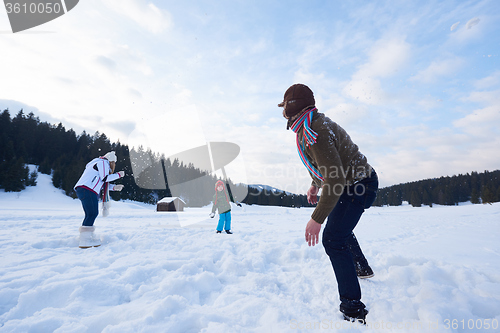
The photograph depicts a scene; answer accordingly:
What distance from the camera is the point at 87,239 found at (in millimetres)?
4238

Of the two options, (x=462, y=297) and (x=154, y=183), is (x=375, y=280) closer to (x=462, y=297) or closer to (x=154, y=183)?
(x=462, y=297)

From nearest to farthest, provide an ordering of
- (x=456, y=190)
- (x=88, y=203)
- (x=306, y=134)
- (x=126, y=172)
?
1. (x=306, y=134)
2. (x=88, y=203)
3. (x=126, y=172)
4. (x=456, y=190)

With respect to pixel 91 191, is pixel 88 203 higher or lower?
lower

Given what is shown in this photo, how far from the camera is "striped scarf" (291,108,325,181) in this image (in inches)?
75.8

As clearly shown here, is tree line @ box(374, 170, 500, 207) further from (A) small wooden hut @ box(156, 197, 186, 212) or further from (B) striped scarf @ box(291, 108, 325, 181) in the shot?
(B) striped scarf @ box(291, 108, 325, 181)

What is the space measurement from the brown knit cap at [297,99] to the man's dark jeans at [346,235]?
0.90 meters

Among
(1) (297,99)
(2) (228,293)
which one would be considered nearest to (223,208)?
(2) (228,293)

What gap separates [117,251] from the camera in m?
3.90

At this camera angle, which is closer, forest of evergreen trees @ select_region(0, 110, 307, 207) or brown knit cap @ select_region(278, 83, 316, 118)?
brown knit cap @ select_region(278, 83, 316, 118)

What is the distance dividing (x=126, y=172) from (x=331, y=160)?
5164 centimetres

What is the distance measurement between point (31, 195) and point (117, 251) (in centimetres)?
3644

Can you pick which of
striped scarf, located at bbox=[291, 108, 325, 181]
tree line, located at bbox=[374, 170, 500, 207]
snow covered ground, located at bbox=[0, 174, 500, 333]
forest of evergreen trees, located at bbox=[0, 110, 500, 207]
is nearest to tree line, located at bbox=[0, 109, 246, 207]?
forest of evergreen trees, located at bbox=[0, 110, 500, 207]

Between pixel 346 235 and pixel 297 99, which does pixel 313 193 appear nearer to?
pixel 346 235

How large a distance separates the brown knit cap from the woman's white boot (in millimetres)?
4361
